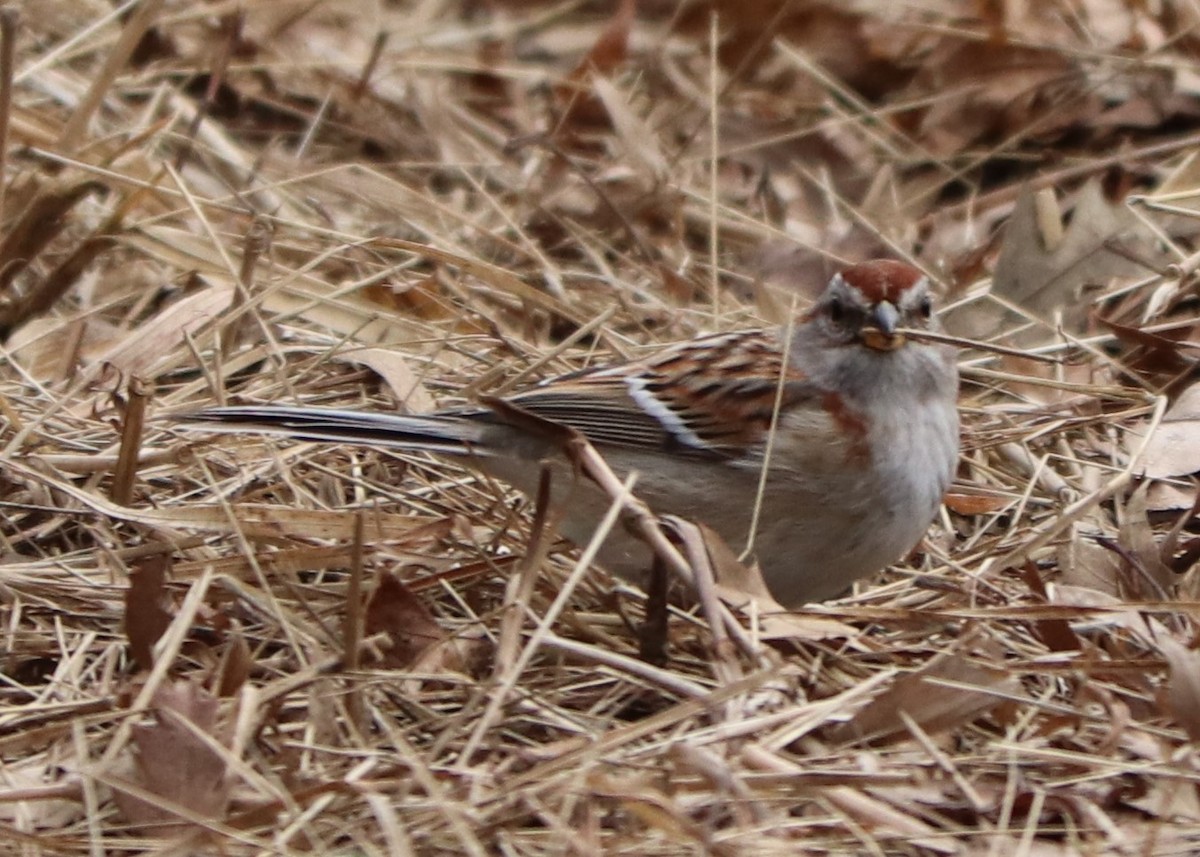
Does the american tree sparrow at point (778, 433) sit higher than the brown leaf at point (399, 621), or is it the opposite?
the american tree sparrow at point (778, 433)

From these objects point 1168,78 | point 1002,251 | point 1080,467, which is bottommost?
point 1080,467

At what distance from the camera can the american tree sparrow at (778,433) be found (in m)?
3.26

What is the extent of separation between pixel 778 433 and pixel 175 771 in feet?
4.25

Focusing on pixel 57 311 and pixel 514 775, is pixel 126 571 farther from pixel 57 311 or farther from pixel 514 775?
pixel 57 311

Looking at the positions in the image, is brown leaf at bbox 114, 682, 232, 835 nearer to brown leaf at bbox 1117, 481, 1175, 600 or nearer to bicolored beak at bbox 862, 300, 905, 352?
bicolored beak at bbox 862, 300, 905, 352

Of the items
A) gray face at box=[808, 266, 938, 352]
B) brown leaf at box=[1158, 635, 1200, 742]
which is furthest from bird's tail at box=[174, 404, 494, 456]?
brown leaf at box=[1158, 635, 1200, 742]

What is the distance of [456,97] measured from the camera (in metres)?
5.99

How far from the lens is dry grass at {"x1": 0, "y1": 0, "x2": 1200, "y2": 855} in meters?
2.61

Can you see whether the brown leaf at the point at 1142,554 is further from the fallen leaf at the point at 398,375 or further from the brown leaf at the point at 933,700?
the fallen leaf at the point at 398,375

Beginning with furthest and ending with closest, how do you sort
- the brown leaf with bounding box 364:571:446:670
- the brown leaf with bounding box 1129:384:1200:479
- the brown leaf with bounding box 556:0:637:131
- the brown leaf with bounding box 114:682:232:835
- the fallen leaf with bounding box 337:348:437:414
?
the brown leaf with bounding box 556:0:637:131
the fallen leaf with bounding box 337:348:437:414
the brown leaf with bounding box 1129:384:1200:479
the brown leaf with bounding box 364:571:446:670
the brown leaf with bounding box 114:682:232:835

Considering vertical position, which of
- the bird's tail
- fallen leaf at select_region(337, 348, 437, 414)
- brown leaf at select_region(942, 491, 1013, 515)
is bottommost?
brown leaf at select_region(942, 491, 1013, 515)

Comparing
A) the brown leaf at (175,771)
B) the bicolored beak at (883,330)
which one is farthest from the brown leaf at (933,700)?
the brown leaf at (175,771)

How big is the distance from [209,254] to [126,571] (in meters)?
1.36

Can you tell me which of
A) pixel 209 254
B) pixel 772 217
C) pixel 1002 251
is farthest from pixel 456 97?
pixel 1002 251
